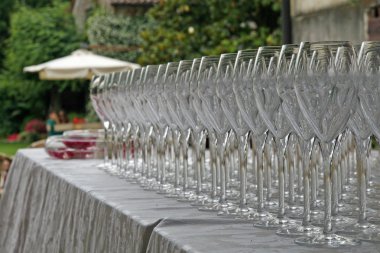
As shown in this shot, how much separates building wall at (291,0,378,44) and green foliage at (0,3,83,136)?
65.9 feet

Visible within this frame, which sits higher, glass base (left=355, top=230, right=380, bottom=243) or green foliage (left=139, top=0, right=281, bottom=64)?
green foliage (left=139, top=0, right=281, bottom=64)

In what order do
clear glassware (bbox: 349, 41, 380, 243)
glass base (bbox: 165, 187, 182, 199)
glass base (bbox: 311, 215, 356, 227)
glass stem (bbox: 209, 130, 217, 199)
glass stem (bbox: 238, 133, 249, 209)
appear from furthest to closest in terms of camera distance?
1. glass base (bbox: 165, 187, 182, 199)
2. glass stem (bbox: 209, 130, 217, 199)
3. glass stem (bbox: 238, 133, 249, 209)
4. glass base (bbox: 311, 215, 356, 227)
5. clear glassware (bbox: 349, 41, 380, 243)

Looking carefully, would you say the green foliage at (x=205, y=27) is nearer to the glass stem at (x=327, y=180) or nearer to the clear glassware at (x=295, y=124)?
the clear glassware at (x=295, y=124)

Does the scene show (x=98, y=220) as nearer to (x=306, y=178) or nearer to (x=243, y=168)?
(x=243, y=168)

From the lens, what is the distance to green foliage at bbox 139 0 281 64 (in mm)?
18641

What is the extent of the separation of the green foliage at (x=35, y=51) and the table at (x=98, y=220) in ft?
94.3

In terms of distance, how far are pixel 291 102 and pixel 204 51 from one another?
1631 cm

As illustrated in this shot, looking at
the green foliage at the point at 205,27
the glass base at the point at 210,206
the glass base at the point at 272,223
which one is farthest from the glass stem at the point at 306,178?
the green foliage at the point at 205,27

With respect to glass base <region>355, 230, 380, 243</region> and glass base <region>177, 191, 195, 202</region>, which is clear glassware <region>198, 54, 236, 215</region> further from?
glass base <region>355, 230, 380, 243</region>

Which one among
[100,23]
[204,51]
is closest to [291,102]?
[204,51]

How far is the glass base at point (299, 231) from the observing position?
7.59 feet

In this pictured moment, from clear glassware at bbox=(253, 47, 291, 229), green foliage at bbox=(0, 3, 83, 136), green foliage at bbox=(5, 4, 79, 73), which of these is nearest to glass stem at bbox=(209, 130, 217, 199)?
clear glassware at bbox=(253, 47, 291, 229)

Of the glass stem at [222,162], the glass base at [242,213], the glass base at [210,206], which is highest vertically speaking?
the glass stem at [222,162]

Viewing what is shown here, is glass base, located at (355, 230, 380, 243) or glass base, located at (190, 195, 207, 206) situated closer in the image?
glass base, located at (355, 230, 380, 243)
